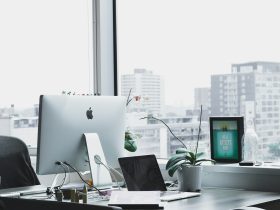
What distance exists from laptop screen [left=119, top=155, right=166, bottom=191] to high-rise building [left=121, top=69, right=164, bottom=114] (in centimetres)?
108

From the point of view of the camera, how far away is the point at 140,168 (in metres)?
3.11

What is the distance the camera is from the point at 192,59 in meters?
4.02

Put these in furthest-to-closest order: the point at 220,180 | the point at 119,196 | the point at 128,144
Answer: the point at 128,144 → the point at 220,180 → the point at 119,196

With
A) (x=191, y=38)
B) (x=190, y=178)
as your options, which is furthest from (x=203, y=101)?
(x=190, y=178)

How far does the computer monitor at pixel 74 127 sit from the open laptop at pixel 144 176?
20 cm

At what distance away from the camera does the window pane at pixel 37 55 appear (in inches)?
180

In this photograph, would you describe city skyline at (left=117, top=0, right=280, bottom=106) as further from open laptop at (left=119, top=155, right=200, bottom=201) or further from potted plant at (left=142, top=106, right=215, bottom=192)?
open laptop at (left=119, top=155, right=200, bottom=201)

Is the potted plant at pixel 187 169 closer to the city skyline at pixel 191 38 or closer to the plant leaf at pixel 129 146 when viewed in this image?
the plant leaf at pixel 129 146

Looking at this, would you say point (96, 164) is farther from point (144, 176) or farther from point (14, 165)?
point (14, 165)

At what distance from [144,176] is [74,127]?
1.54ft

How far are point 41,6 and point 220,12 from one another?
155cm

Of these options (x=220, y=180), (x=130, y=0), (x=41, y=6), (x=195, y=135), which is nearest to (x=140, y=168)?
(x=220, y=180)

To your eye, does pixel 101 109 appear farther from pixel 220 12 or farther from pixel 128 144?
pixel 220 12

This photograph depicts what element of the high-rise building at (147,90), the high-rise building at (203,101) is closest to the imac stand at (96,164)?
the high-rise building at (203,101)
